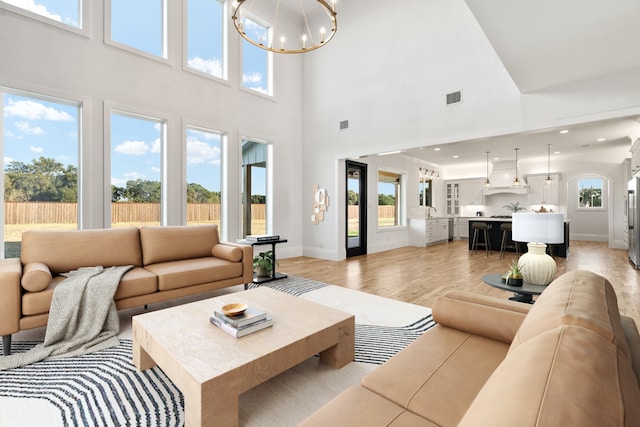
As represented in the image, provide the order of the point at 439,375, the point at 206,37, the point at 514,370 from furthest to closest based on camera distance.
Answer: the point at 206,37 → the point at 439,375 → the point at 514,370

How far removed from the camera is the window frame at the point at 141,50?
4.25m

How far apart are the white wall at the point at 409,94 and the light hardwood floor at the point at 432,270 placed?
0.96m

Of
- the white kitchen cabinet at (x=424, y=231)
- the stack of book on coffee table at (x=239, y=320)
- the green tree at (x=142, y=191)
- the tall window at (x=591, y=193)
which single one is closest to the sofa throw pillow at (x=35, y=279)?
the stack of book on coffee table at (x=239, y=320)

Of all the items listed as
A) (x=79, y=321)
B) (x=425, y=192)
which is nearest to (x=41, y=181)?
(x=79, y=321)

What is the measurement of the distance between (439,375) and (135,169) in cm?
491

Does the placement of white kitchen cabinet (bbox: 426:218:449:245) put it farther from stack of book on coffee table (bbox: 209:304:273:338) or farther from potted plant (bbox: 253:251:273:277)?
stack of book on coffee table (bbox: 209:304:273:338)

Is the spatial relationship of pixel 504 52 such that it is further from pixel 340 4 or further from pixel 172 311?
pixel 340 4

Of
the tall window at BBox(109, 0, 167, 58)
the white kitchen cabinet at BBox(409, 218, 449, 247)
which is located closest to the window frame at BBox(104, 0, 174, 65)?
the tall window at BBox(109, 0, 167, 58)

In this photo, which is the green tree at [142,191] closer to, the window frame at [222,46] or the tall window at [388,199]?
the window frame at [222,46]

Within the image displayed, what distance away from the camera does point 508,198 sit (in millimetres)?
10188

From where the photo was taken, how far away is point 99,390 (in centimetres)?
181

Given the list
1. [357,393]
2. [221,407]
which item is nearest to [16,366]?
[221,407]

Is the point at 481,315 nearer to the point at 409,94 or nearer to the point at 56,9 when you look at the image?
the point at 409,94

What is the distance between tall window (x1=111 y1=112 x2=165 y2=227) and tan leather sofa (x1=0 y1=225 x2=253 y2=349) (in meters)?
1.36
